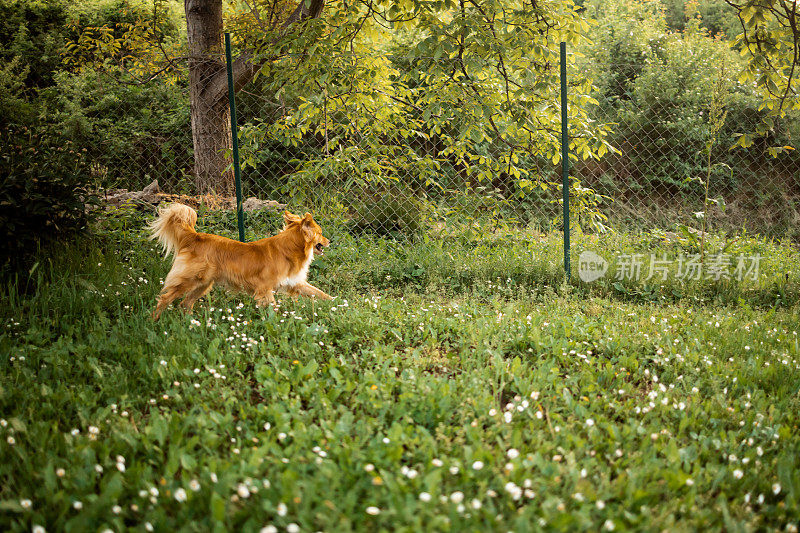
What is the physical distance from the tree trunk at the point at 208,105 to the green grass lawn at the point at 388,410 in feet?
7.14

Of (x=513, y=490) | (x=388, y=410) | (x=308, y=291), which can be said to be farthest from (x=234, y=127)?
(x=513, y=490)

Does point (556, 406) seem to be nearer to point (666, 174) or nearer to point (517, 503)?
point (517, 503)

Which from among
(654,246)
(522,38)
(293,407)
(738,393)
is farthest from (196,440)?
(654,246)

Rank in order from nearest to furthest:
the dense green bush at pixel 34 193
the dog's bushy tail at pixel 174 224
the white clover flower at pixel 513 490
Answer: the white clover flower at pixel 513 490 < the dog's bushy tail at pixel 174 224 < the dense green bush at pixel 34 193

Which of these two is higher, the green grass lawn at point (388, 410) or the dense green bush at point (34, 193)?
the dense green bush at point (34, 193)

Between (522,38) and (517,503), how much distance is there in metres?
3.89

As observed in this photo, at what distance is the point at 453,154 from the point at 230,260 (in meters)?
5.71

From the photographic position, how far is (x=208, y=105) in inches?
261

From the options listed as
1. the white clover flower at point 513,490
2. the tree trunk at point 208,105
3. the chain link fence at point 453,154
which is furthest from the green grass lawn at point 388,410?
the tree trunk at point 208,105

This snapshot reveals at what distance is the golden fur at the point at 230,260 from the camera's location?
3.96 meters

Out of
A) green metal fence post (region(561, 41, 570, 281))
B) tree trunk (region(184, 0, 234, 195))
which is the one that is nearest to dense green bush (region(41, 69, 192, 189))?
tree trunk (region(184, 0, 234, 195))

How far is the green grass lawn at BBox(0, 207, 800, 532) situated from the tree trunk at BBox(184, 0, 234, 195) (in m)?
2.18

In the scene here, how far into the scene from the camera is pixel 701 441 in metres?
2.59

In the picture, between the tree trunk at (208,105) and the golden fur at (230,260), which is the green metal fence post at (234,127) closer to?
the golden fur at (230,260)
